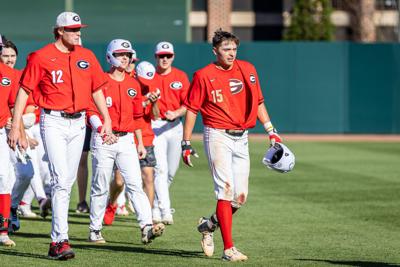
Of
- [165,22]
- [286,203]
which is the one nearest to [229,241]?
[286,203]

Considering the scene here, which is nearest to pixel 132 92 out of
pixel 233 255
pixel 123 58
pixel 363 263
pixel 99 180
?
pixel 123 58

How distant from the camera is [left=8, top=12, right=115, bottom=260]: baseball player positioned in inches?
427

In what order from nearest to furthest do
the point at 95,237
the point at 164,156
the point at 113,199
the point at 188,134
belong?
the point at 188,134
the point at 95,237
the point at 113,199
the point at 164,156

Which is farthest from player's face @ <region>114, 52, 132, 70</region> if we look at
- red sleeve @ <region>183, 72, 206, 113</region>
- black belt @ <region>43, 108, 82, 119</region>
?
black belt @ <region>43, 108, 82, 119</region>

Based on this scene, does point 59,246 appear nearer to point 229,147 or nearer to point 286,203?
point 229,147

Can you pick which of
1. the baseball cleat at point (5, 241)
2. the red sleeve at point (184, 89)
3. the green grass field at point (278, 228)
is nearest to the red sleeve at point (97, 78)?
the green grass field at point (278, 228)

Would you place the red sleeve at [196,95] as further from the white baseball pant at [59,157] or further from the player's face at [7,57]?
the player's face at [7,57]

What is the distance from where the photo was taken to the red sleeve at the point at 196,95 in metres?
11.1

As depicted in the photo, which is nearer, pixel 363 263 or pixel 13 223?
pixel 363 263

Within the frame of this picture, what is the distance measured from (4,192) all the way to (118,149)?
1.35 m

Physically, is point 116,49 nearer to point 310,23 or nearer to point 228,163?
point 228,163

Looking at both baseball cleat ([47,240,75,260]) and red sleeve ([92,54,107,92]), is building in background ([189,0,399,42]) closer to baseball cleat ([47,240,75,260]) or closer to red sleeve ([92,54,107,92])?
red sleeve ([92,54,107,92])

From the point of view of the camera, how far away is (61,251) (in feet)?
35.2

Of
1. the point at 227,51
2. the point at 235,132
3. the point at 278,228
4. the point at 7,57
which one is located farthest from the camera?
the point at 278,228
